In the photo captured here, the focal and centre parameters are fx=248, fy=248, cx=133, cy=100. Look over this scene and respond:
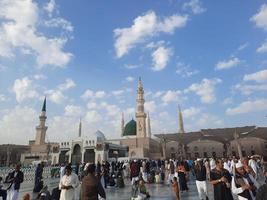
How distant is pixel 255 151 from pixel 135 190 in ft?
164

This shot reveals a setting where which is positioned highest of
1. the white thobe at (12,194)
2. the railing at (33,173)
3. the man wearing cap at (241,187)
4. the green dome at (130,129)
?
the green dome at (130,129)

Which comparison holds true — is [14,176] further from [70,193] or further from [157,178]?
[157,178]

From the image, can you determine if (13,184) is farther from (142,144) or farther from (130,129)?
(130,129)

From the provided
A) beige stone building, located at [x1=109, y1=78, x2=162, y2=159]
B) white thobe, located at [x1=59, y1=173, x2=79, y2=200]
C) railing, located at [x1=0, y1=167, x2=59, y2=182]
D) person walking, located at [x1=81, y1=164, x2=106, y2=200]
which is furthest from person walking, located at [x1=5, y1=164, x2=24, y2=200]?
beige stone building, located at [x1=109, y1=78, x2=162, y2=159]

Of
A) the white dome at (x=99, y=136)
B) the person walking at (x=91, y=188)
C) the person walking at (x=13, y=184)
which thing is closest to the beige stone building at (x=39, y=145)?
the white dome at (x=99, y=136)

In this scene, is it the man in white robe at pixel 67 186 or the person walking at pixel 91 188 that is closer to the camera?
the person walking at pixel 91 188

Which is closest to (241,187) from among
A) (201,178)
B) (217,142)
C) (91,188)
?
(91,188)

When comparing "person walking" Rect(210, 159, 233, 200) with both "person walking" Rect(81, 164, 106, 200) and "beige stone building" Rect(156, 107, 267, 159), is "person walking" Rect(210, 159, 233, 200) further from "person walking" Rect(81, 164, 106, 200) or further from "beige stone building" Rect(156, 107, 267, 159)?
"beige stone building" Rect(156, 107, 267, 159)

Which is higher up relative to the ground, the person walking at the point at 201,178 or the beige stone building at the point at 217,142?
the beige stone building at the point at 217,142

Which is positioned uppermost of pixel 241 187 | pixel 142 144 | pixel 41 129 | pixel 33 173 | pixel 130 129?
pixel 41 129

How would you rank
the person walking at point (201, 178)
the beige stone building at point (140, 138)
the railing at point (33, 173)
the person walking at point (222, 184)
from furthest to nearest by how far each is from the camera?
1. the beige stone building at point (140, 138)
2. the railing at point (33, 173)
3. the person walking at point (201, 178)
4. the person walking at point (222, 184)

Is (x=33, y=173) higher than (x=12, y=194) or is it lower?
higher

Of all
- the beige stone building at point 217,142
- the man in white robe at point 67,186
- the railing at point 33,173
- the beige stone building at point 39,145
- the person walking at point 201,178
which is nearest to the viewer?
the man in white robe at point 67,186

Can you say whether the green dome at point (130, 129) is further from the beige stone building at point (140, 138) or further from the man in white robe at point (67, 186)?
the man in white robe at point (67, 186)
